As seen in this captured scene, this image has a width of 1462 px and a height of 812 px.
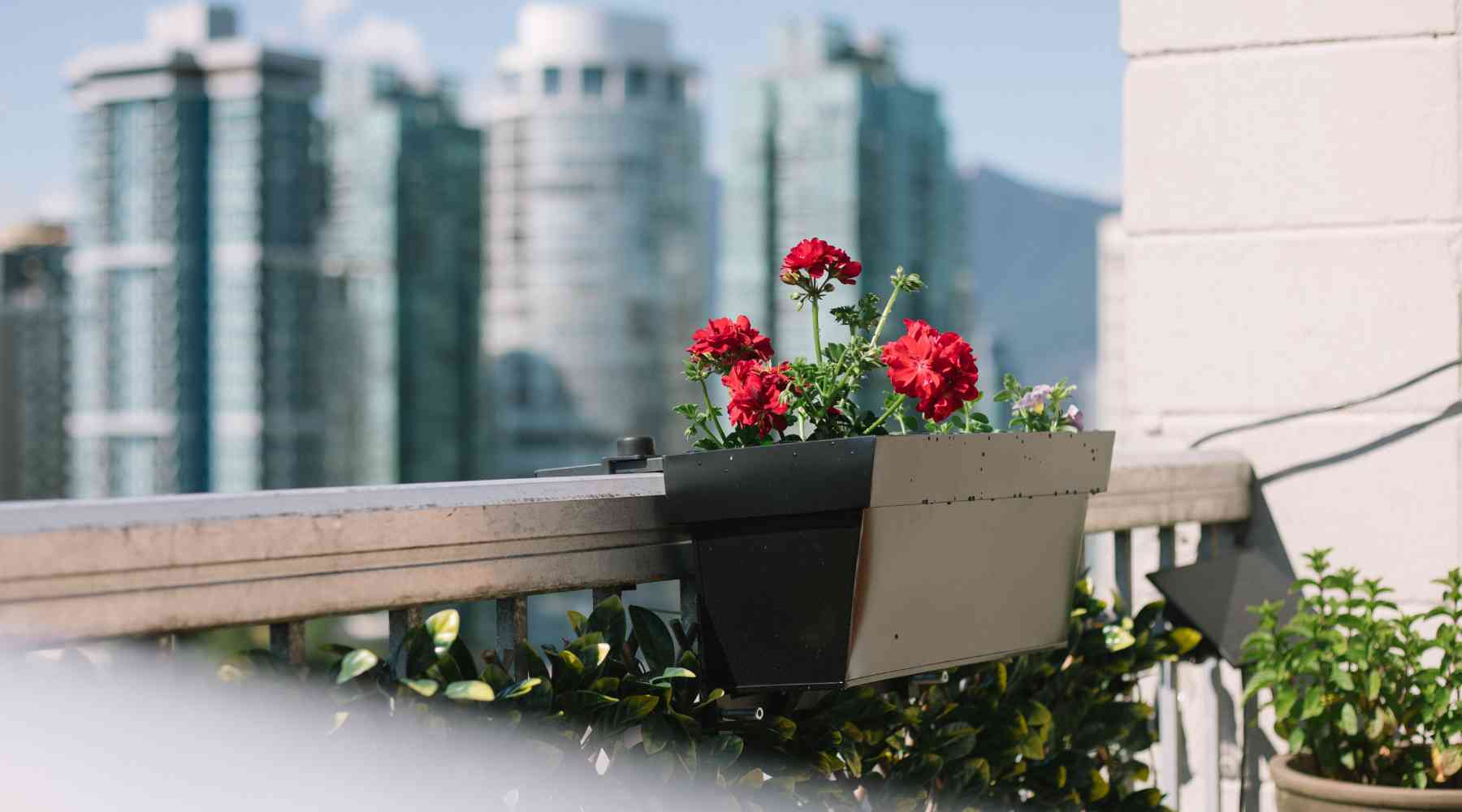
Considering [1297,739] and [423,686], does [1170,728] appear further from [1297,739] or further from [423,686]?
[423,686]

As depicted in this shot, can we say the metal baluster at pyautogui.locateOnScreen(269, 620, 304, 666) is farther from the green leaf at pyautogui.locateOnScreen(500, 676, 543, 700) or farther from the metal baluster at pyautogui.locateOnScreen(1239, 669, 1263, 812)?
the metal baluster at pyautogui.locateOnScreen(1239, 669, 1263, 812)

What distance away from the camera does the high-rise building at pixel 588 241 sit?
6216 centimetres

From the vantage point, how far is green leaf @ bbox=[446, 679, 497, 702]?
4.17ft

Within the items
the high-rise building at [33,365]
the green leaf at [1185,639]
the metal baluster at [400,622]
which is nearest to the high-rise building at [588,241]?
the high-rise building at [33,365]

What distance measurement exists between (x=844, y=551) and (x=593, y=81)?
6512 centimetres

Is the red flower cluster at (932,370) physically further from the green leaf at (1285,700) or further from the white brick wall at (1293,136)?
the white brick wall at (1293,136)

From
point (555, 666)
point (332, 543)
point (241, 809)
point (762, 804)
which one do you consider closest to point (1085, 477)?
point (762, 804)

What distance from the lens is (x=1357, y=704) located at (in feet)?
6.93

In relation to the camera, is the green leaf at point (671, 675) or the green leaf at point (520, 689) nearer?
the green leaf at point (520, 689)

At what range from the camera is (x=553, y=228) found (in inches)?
2511

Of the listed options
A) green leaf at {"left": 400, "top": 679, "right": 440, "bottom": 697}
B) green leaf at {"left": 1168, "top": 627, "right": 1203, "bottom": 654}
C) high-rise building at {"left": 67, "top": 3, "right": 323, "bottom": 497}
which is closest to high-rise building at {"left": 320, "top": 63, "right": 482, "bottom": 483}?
high-rise building at {"left": 67, "top": 3, "right": 323, "bottom": 497}

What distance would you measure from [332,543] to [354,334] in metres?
59.8

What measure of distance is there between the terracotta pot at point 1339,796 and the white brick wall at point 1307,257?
0.31 m

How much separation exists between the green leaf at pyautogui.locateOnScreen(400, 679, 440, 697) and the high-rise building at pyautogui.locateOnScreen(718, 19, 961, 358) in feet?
182
